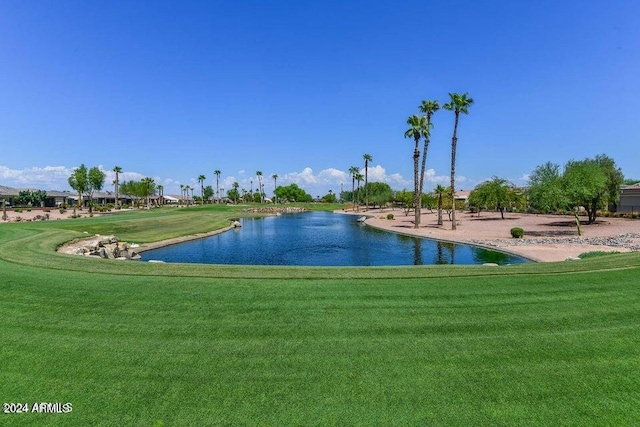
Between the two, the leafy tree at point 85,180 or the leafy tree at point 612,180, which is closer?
the leafy tree at point 612,180

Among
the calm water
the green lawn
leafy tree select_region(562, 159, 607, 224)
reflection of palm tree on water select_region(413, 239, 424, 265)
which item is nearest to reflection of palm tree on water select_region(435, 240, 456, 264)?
the calm water

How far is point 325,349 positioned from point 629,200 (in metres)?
75.9

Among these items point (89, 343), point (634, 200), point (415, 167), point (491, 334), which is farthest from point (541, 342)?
point (634, 200)

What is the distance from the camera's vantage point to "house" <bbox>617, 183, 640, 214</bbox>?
199 feet

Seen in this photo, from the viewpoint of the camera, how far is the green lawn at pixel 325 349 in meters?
5.02

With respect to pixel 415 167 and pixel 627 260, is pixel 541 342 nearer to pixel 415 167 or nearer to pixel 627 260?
pixel 627 260

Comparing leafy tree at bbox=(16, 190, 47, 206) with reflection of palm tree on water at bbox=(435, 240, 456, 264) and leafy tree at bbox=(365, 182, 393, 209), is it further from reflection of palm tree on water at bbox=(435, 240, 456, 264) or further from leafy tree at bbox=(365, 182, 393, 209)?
reflection of palm tree on water at bbox=(435, 240, 456, 264)

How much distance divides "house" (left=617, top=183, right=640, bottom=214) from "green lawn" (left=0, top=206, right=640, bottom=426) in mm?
65657

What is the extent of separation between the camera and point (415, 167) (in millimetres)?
54406

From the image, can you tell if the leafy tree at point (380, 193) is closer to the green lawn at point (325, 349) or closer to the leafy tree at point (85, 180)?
the leafy tree at point (85, 180)

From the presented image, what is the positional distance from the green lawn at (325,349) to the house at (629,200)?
65.7 metres

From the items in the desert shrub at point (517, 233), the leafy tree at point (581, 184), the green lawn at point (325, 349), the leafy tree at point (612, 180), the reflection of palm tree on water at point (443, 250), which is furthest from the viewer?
the leafy tree at point (612, 180)

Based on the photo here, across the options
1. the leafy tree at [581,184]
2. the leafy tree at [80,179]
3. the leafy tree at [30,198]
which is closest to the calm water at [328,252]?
the leafy tree at [581,184]

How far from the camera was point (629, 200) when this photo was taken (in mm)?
61750
